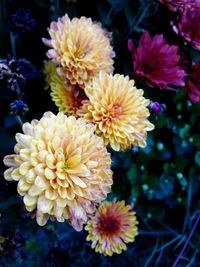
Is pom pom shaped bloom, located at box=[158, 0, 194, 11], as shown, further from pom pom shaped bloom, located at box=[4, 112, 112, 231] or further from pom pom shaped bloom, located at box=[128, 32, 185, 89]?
pom pom shaped bloom, located at box=[4, 112, 112, 231]

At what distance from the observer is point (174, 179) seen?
4.28 ft

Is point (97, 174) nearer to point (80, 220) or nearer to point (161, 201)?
point (80, 220)

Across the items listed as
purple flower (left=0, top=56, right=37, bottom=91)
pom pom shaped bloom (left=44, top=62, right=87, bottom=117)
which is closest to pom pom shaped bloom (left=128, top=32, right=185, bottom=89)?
pom pom shaped bloom (left=44, top=62, right=87, bottom=117)

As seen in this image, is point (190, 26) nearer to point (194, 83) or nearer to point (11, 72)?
point (194, 83)

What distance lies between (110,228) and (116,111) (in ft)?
1.08

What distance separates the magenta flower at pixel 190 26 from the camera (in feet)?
2.97

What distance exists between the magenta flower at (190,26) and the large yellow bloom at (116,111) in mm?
231

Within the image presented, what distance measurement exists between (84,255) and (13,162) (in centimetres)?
81

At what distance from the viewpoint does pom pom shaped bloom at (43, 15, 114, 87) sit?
0.81m

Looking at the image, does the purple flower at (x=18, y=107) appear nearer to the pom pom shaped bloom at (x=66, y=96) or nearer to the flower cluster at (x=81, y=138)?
the flower cluster at (x=81, y=138)

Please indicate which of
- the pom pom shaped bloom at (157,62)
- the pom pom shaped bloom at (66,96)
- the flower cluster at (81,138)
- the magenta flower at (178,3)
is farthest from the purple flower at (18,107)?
the magenta flower at (178,3)

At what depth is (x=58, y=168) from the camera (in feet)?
2.07

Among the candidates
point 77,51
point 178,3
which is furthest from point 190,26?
point 77,51

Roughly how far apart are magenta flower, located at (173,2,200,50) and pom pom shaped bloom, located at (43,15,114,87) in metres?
0.18
